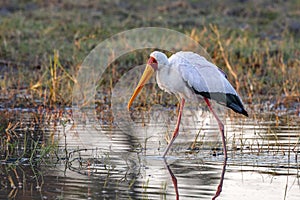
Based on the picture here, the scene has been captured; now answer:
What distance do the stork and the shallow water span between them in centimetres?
37

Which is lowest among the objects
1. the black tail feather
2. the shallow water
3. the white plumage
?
the shallow water

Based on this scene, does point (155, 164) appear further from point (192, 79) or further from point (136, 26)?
point (136, 26)

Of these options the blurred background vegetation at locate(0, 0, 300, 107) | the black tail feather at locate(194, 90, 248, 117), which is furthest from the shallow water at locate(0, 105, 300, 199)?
the blurred background vegetation at locate(0, 0, 300, 107)

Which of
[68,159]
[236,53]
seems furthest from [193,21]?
[68,159]

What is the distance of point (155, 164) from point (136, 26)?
8.71 meters

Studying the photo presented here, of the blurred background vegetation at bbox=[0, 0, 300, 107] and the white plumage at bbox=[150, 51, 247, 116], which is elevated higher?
the white plumage at bbox=[150, 51, 247, 116]

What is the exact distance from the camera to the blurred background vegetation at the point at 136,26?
9.52m

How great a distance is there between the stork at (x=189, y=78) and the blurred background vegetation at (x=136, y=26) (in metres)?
2.22

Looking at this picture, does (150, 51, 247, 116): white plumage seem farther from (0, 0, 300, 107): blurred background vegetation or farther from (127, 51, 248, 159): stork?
(0, 0, 300, 107): blurred background vegetation

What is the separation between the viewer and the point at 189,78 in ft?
20.7

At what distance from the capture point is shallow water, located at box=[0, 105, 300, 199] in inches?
182

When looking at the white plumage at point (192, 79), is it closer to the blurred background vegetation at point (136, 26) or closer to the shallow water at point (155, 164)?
the shallow water at point (155, 164)

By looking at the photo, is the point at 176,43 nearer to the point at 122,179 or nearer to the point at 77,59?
the point at 77,59

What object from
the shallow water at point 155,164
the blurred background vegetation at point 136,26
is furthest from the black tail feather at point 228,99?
the blurred background vegetation at point 136,26
